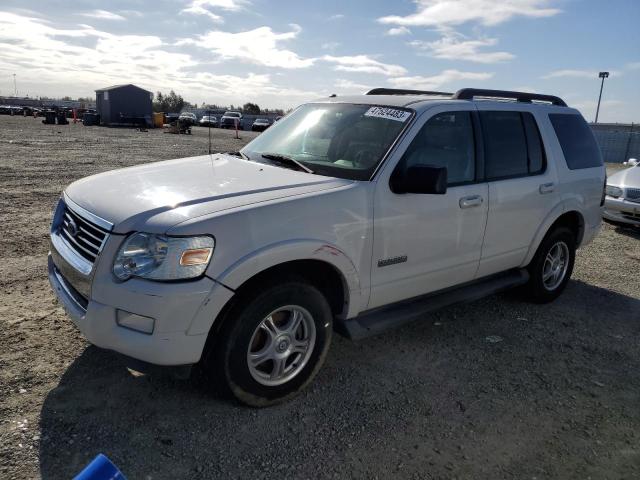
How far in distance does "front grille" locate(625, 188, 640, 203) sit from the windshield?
6.46 m

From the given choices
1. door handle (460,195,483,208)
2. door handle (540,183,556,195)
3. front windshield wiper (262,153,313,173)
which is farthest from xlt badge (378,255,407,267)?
door handle (540,183,556,195)

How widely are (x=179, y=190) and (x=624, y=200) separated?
7975 millimetres

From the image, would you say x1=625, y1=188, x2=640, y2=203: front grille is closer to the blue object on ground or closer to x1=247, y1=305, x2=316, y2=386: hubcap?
x1=247, y1=305, x2=316, y2=386: hubcap

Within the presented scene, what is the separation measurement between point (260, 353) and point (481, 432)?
144 centimetres

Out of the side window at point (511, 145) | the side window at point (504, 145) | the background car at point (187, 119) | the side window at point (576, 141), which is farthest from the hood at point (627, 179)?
the background car at point (187, 119)

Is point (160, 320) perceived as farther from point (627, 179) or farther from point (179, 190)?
point (627, 179)

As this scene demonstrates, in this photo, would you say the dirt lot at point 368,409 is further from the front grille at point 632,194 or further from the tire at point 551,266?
the front grille at point 632,194

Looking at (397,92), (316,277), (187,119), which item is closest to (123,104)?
(187,119)

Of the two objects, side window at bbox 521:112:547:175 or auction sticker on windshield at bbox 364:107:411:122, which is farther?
side window at bbox 521:112:547:175

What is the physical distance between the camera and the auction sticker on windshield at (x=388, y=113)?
3.75 meters

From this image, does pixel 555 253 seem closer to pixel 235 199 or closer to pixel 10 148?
pixel 235 199

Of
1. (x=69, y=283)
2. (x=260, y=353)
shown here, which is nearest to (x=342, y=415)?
(x=260, y=353)

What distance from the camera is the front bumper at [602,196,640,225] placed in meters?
8.31

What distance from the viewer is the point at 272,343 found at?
314 cm
